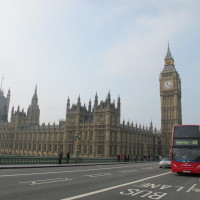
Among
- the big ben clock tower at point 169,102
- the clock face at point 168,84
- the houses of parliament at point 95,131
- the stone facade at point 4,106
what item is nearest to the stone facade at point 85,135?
the houses of parliament at point 95,131

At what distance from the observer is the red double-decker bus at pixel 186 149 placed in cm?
1770

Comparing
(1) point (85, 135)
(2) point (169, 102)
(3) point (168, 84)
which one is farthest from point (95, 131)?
(3) point (168, 84)

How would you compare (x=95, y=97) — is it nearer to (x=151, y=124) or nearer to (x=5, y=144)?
(x=151, y=124)

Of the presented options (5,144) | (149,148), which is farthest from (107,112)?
(5,144)

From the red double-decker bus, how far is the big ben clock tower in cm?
7823

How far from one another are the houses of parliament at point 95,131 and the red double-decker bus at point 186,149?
46.1m

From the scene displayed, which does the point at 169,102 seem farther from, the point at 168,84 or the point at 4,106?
the point at 4,106

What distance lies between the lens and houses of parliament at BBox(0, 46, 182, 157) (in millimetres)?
66375

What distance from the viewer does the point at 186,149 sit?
18125mm

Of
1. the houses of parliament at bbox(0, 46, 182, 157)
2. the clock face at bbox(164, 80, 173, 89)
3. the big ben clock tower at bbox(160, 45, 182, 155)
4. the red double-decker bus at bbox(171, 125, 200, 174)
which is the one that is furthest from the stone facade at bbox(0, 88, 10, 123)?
the red double-decker bus at bbox(171, 125, 200, 174)

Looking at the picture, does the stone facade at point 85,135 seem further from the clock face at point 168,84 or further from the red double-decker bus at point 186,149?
the red double-decker bus at point 186,149

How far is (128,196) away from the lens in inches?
354

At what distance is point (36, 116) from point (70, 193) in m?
104

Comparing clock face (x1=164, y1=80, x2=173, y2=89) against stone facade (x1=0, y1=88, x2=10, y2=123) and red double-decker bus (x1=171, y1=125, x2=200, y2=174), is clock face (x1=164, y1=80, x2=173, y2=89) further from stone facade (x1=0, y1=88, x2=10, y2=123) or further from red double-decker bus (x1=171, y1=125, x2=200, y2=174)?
red double-decker bus (x1=171, y1=125, x2=200, y2=174)
